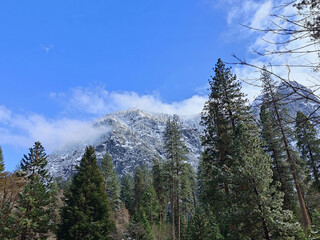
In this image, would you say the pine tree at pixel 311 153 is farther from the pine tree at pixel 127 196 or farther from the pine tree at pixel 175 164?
the pine tree at pixel 127 196

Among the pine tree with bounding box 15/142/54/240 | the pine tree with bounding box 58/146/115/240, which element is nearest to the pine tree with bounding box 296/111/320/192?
the pine tree with bounding box 58/146/115/240

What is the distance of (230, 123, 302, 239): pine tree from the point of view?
32.0 feet

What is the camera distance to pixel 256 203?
1038 centimetres

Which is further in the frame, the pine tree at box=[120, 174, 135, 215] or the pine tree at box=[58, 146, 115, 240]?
the pine tree at box=[120, 174, 135, 215]

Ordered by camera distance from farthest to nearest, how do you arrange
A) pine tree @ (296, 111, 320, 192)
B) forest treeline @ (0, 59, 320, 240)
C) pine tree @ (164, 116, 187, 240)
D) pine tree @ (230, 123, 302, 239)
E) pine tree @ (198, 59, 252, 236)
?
pine tree @ (164, 116, 187, 240) < pine tree @ (296, 111, 320, 192) < pine tree @ (198, 59, 252, 236) < forest treeline @ (0, 59, 320, 240) < pine tree @ (230, 123, 302, 239)

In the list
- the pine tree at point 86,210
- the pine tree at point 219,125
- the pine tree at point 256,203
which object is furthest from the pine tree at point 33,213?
the pine tree at point 256,203

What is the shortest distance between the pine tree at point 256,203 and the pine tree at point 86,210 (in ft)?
32.1

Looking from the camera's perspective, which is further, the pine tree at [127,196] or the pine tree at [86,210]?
the pine tree at [127,196]

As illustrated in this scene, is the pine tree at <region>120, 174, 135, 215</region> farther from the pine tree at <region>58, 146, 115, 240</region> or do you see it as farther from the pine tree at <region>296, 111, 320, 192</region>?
the pine tree at <region>296, 111, 320, 192</region>

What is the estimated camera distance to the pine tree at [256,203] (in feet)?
32.0

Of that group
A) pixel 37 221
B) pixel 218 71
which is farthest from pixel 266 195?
pixel 37 221

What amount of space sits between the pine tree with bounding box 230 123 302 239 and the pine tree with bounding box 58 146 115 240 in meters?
9.77

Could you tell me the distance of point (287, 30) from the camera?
2.32 metres

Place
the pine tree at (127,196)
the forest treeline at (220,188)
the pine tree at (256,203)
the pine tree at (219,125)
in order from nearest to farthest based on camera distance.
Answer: the pine tree at (256,203)
the forest treeline at (220,188)
the pine tree at (219,125)
the pine tree at (127,196)
